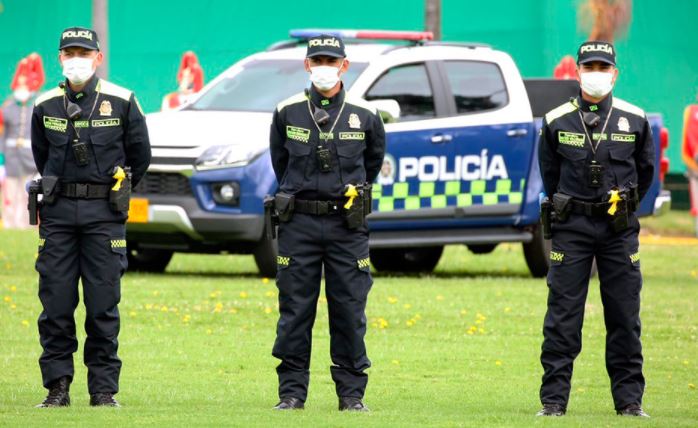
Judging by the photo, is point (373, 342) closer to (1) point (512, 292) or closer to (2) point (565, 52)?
(1) point (512, 292)

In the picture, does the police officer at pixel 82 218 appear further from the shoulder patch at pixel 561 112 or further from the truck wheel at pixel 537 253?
the truck wheel at pixel 537 253

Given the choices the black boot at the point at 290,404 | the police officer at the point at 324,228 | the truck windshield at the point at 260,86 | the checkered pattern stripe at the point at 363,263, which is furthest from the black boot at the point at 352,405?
the truck windshield at the point at 260,86

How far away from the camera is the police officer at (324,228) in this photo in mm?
9273

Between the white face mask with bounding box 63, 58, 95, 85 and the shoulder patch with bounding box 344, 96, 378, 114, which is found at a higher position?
the white face mask with bounding box 63, 58, 95, 85

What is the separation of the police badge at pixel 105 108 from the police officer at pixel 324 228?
0.90m

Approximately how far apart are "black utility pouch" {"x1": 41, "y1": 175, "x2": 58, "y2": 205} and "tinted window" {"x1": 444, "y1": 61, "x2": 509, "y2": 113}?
7.95 meters

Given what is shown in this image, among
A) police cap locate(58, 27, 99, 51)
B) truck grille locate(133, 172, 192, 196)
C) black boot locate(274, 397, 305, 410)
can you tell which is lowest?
black boot locate(274, 397, 305, 410)

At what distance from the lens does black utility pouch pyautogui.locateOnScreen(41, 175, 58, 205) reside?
29.8 ft

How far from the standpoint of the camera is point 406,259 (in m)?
18.3

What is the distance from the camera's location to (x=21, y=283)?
621 inches

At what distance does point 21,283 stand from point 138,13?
1338 centimetres

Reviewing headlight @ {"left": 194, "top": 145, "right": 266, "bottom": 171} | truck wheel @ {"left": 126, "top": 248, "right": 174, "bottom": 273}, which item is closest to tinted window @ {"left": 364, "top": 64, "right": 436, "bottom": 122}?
headlight @ {"left": 194, "top": 145, "right": 266, "bottom": 171}

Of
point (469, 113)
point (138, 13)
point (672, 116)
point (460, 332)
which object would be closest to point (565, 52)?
point (672, 116)

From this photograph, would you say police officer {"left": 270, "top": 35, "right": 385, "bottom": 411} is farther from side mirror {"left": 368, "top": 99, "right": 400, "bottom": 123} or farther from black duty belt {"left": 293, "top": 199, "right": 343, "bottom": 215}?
side mirror {"left": 368, "top": 99, "right": 400, "bottom": 123}
